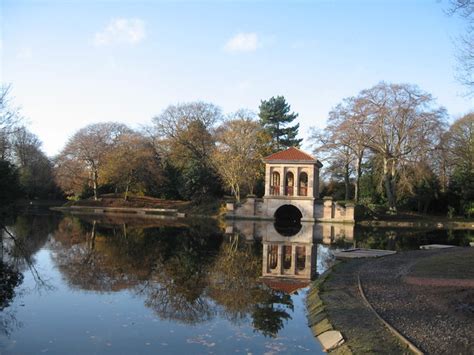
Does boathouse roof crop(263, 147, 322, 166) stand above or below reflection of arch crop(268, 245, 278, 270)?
above

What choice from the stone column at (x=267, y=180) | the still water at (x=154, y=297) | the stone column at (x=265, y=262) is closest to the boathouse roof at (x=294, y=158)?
the stone column at (x=267, y=180)

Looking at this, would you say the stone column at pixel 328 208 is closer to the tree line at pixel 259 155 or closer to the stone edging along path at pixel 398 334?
the tree line at pixel 259 155

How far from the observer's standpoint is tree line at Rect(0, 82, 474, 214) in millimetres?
43375

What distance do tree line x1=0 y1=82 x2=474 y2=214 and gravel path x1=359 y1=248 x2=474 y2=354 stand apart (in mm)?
28553

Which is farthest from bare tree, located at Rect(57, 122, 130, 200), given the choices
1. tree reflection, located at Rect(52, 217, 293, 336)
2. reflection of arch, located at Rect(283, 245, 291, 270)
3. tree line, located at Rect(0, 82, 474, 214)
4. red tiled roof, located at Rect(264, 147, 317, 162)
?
reflection of arch, located at Rect(283, 245, 291, 270)

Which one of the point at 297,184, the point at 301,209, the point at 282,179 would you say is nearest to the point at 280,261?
the point at 301,209

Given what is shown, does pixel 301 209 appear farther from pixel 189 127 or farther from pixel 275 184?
pixel 189 127

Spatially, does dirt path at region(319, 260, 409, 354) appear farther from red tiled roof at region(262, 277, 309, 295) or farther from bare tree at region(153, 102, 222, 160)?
bare tree at region(153, 102, 222, 160)

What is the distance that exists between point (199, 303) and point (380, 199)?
147ft

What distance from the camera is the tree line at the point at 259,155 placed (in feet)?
142

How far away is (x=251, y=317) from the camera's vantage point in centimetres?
1005

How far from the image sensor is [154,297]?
38.0 feet

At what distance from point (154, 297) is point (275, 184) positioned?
3833 centimetres

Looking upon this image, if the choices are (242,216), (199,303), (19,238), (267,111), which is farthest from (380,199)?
(199,303)
